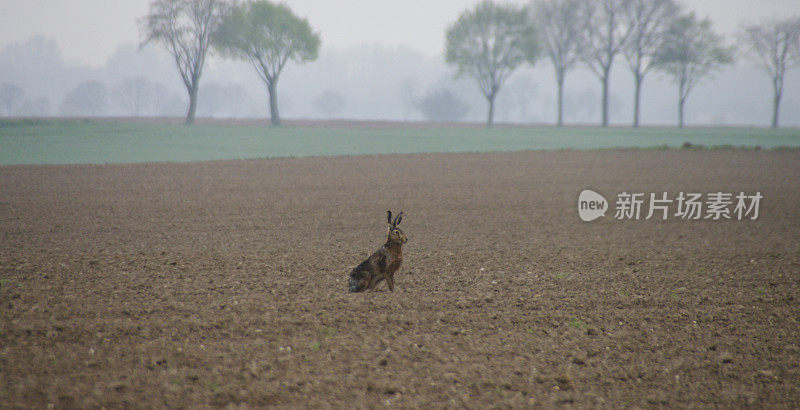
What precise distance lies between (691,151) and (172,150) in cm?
3442

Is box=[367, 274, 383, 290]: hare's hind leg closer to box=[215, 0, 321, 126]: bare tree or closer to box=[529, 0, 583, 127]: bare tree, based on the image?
box=[215, 0, 321, 126]: bare tree

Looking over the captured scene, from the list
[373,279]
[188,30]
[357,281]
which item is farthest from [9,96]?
[373,279]

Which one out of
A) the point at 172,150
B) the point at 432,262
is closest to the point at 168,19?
the point at 172,150

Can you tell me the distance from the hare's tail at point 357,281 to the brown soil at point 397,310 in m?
0.32

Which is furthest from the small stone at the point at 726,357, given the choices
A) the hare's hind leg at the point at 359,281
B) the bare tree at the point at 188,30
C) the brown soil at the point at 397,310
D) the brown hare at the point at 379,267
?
the bare tree at the point at 188,30

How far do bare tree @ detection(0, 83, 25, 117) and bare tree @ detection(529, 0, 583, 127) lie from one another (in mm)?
115474

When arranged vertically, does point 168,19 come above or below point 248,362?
above

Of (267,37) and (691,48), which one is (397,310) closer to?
(267,37)

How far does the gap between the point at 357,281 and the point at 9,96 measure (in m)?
142

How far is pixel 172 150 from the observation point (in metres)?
32.5

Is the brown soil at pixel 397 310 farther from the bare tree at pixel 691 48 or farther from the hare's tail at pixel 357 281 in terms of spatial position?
the bare tree at pixel 691 48

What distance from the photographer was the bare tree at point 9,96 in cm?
11412

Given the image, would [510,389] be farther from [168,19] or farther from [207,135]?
[168,19]

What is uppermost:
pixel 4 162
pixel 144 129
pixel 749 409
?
pixel 144 129
